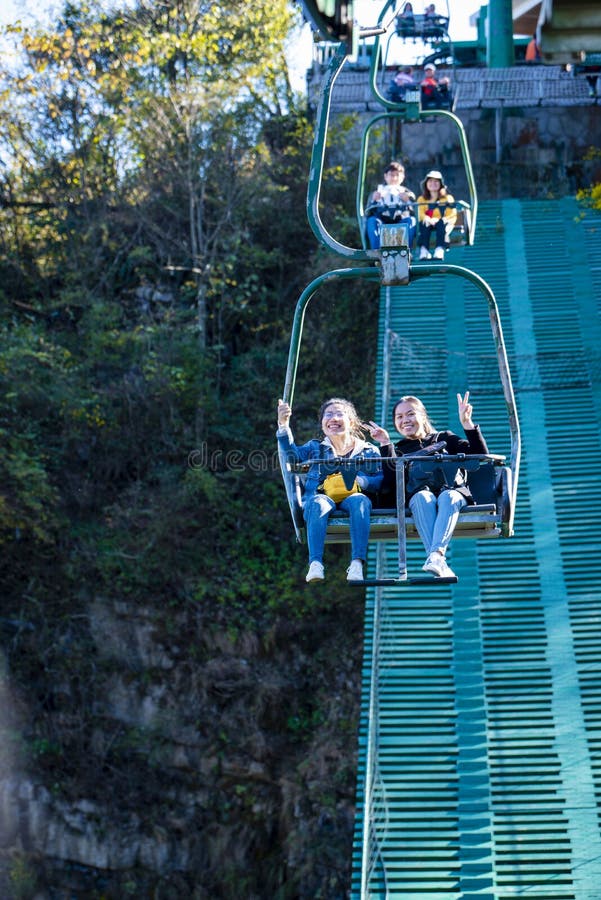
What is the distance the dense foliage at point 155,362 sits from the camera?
1650 centimetres

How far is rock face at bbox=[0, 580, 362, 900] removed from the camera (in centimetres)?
1529

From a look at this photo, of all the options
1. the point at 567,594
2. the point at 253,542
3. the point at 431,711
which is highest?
the point at 253,542

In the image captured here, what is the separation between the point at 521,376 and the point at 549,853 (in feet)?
19.5

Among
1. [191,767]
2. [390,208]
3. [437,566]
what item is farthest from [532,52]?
[437,566]

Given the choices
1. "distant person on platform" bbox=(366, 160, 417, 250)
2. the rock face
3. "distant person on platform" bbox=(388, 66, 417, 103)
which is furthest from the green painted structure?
"distant person on platform" bbox=(388, 66, 417, 103)

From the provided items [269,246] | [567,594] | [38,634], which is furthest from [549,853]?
[269,246]

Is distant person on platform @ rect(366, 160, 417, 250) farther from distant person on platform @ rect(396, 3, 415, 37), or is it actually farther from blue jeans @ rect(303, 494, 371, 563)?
distant person on platform @ rect(396, 3, 415, 37)

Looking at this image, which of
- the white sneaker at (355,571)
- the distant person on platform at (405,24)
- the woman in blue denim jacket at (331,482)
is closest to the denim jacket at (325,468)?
the woman in blue denim jacket at (331,482)

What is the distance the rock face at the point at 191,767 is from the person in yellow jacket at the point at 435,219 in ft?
12.8

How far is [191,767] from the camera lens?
15977 mm

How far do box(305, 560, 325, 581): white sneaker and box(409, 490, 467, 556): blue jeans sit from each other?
1.90 ft

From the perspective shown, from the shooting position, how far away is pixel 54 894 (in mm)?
15516

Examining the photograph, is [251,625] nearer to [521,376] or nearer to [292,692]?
[292,692]

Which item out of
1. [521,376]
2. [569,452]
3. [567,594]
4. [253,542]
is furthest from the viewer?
[253,542]
